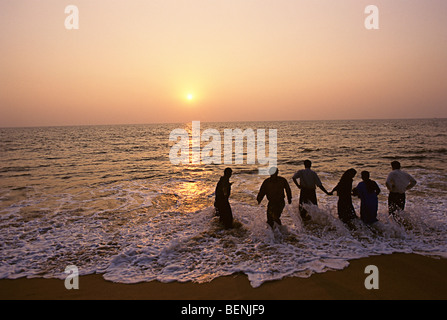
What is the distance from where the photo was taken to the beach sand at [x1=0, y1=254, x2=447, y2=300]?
488 centimetres

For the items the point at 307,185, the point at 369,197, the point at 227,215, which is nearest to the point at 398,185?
the point at 369,197

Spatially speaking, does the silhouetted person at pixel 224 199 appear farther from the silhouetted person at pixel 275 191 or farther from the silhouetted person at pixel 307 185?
the silhouetted person at pixel 307 185

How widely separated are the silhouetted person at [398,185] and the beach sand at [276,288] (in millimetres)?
2570

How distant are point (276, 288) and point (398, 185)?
527cm

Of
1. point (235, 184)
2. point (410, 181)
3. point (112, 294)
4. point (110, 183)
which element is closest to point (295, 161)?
point (235, 184)

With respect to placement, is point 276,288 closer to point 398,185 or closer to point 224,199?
point 224,199

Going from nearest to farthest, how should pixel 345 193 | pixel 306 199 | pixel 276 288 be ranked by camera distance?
pixel 276 288 → pixel 345 193 → pixel 306 199

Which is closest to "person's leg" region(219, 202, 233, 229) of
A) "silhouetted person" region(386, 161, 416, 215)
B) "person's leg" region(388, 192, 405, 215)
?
"silhouetted person" region(386, 161, 416, 215)

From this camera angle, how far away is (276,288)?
5137 millimetres

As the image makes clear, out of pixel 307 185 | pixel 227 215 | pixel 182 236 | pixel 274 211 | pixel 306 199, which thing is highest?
Result: pixel 307 185

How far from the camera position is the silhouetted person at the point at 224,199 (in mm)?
8297

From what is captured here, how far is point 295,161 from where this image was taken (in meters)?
25.9

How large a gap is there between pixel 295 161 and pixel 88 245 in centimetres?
2105
